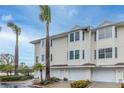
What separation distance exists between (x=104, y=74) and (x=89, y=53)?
2884 millimetres

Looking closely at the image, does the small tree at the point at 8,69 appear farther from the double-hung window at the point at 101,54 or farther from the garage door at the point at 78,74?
the double-hung window at the point at 101,54

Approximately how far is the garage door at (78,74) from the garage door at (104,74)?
2.87ft

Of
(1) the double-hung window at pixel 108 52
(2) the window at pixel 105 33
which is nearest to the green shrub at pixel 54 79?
(1) the double-hung window at pixel 108 52

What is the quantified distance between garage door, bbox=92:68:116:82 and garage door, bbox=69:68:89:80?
0.87m

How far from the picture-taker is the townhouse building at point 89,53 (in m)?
26.0

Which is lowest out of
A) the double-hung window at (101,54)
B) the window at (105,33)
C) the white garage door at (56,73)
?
the white garage door at (56,73)

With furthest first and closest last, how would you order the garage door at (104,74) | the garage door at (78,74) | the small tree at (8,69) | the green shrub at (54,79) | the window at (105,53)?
1. the small tree at (8,69)
2. the green shrub at (54,79)
3. the garage door at (78,74)
4. the window at (105,53)
5. the garage door at (104,74)

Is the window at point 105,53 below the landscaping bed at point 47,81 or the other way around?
the other way around

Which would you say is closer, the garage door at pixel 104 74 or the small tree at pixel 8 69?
the garage door at pixel 104 74

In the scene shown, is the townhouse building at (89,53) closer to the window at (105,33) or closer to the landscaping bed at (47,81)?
the window at (105,33)

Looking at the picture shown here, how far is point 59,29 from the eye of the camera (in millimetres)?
31531

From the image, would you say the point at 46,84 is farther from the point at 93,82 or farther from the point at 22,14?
the point at 22,14

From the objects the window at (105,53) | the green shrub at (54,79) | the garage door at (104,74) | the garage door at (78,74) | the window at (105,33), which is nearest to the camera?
the garage door at (104,74)
